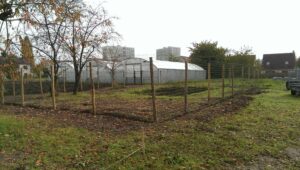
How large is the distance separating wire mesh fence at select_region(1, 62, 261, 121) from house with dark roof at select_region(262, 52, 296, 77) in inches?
1171

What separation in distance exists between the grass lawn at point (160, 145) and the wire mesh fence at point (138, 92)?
1246 mm

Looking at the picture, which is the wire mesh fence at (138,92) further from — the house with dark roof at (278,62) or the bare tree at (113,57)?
the house with dark roof at (278,62)

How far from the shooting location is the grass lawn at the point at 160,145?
4.89 metres

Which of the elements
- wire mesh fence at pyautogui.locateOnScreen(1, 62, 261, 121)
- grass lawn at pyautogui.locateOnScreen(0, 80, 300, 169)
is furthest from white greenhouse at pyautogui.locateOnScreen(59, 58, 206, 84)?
grass lawn at pyautogui.locateOnScreen(0, 80, 300, 169)

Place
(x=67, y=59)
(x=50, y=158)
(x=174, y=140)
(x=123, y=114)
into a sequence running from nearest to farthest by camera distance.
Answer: (x=50, y=158)
(x=174, y=140)
(x=123, y=114)
(x=67, y=59)

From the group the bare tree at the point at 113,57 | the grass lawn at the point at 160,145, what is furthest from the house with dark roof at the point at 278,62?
the grass lawn at the point at 160,145

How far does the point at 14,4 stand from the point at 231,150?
4.80 m

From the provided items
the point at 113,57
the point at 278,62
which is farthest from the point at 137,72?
the point at 278,62

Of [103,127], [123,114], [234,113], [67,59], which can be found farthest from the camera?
[67,59]

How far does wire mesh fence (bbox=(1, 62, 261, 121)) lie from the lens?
9577 millimetres

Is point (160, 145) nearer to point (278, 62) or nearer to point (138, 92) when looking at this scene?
point (138, 92)

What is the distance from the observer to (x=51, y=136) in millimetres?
6289

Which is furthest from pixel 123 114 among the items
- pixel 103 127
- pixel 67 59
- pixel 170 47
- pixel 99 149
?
pixel 170 47

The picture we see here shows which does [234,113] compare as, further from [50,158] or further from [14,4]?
[14,4]
